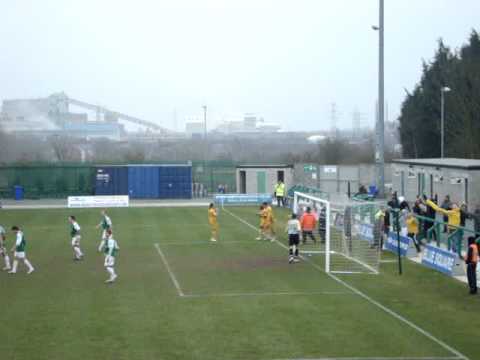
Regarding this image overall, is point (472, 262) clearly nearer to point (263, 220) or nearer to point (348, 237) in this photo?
point (348, 237)

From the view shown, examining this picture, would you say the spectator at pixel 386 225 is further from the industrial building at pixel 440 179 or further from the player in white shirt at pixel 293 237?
the player in white shirt at pixel 293 237

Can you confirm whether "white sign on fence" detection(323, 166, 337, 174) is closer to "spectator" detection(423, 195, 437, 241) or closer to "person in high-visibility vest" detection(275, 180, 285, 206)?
"person in high-visibility vest" detection(275, 180, 285, 206)

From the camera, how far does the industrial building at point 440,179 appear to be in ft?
115

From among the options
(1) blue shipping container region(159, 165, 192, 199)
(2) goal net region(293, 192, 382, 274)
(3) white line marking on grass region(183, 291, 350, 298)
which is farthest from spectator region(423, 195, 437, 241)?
(1) blue shipping container region(159, 165, 192, 199)

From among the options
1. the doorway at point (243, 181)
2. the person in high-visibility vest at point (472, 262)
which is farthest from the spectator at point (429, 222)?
the doorway at point (243, 181)

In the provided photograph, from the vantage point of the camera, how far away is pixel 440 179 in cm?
3825

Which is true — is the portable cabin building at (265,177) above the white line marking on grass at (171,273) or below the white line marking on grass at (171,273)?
above

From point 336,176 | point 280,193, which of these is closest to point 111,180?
point 280,193

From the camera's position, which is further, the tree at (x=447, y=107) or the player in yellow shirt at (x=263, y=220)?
the tree at (x=447, y=107)

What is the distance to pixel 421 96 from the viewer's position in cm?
6912

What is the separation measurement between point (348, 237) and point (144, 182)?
3308cm

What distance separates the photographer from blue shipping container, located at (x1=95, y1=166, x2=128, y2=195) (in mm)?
60656

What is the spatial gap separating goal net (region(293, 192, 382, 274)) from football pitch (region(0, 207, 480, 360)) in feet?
2.52

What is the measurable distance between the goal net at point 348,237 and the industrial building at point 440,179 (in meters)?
5.23
